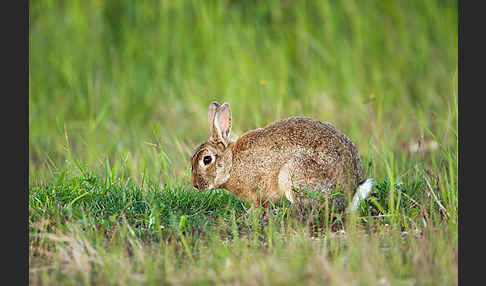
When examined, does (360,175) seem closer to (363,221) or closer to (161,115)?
(363,221)

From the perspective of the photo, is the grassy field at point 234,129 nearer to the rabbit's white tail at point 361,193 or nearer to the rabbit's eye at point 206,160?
the rabbit's white tail at point 361,193

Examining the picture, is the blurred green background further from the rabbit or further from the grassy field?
the rabbit

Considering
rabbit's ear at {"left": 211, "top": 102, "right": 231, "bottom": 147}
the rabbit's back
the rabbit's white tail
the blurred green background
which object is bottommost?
the rabbit's white tail

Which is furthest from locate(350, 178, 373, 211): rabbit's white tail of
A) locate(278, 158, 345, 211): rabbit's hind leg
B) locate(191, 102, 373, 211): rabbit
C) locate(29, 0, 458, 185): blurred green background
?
locate(29, 0, 458, 185): blurred green background

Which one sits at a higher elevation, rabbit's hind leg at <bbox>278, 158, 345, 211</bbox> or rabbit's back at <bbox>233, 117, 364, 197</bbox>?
rabbit's back at <bbox>233, 117, 364, 197</bbox>

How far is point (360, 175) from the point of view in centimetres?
541

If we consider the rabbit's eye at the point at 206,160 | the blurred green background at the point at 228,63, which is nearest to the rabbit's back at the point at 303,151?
the rabbit's eye at the point at 206,160

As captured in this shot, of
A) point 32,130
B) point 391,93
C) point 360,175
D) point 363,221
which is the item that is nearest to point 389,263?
point 363,221

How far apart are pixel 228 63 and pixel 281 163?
14.2 ft

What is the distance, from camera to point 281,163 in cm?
545

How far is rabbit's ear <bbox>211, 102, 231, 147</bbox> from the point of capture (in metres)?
5.93

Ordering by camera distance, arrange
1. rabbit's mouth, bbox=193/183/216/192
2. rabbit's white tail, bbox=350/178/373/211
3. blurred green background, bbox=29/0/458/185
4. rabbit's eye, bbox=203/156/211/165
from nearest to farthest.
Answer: rabbit's white tail, bbox=350/178/373/211 < rabbit's mouth, bbox=193/183/216/192 < rabbit's eye, bbox=203/156/211/165 < blurred green background, bbox=29/0/458/185

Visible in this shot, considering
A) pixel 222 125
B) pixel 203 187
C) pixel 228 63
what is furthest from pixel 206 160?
pixel 228 63

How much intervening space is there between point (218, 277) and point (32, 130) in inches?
236
